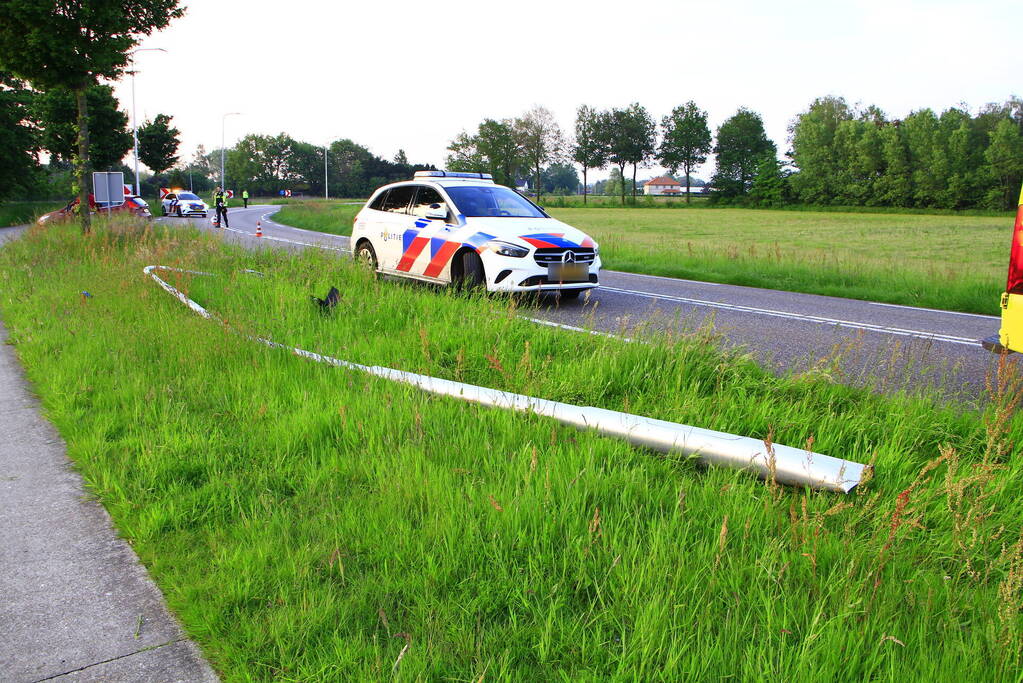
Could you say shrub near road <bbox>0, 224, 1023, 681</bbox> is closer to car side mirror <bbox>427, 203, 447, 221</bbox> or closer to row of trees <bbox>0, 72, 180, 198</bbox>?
car side mirror <bbox>427, 203, 447, 221</bbox>

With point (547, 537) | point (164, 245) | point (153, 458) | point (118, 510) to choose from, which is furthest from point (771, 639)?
point (164, 245)

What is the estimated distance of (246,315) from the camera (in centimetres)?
736

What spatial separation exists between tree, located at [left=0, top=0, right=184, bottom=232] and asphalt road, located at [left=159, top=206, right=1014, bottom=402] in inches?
304

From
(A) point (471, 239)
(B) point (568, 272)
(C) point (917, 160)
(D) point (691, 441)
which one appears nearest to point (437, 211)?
(A) point (471, 239)

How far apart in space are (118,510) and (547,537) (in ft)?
7.01

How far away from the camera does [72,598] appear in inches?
115

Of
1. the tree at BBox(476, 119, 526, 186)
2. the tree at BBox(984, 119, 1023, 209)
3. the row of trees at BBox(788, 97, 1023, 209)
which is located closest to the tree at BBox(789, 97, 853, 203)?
the row of trees at BBox(788, 97, 1023, 209)

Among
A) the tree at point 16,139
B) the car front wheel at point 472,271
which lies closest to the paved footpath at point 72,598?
the car front wheel at point 472,271

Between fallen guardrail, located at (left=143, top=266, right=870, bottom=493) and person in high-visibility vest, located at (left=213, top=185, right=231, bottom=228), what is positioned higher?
person in high-visibility vest, located at (left=213, top=185, right=231, bottom=228)

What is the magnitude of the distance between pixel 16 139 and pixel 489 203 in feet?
148

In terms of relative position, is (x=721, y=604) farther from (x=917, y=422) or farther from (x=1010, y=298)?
(x=1010, y=298)

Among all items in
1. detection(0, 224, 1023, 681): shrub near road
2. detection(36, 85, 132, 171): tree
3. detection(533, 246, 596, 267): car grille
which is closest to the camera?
detection(0, 224, 1023, 681): shrub near road

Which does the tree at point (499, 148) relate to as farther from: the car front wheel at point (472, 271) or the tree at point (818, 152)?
the car front wheel at point (472, 271)

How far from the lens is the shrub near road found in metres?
2.31
